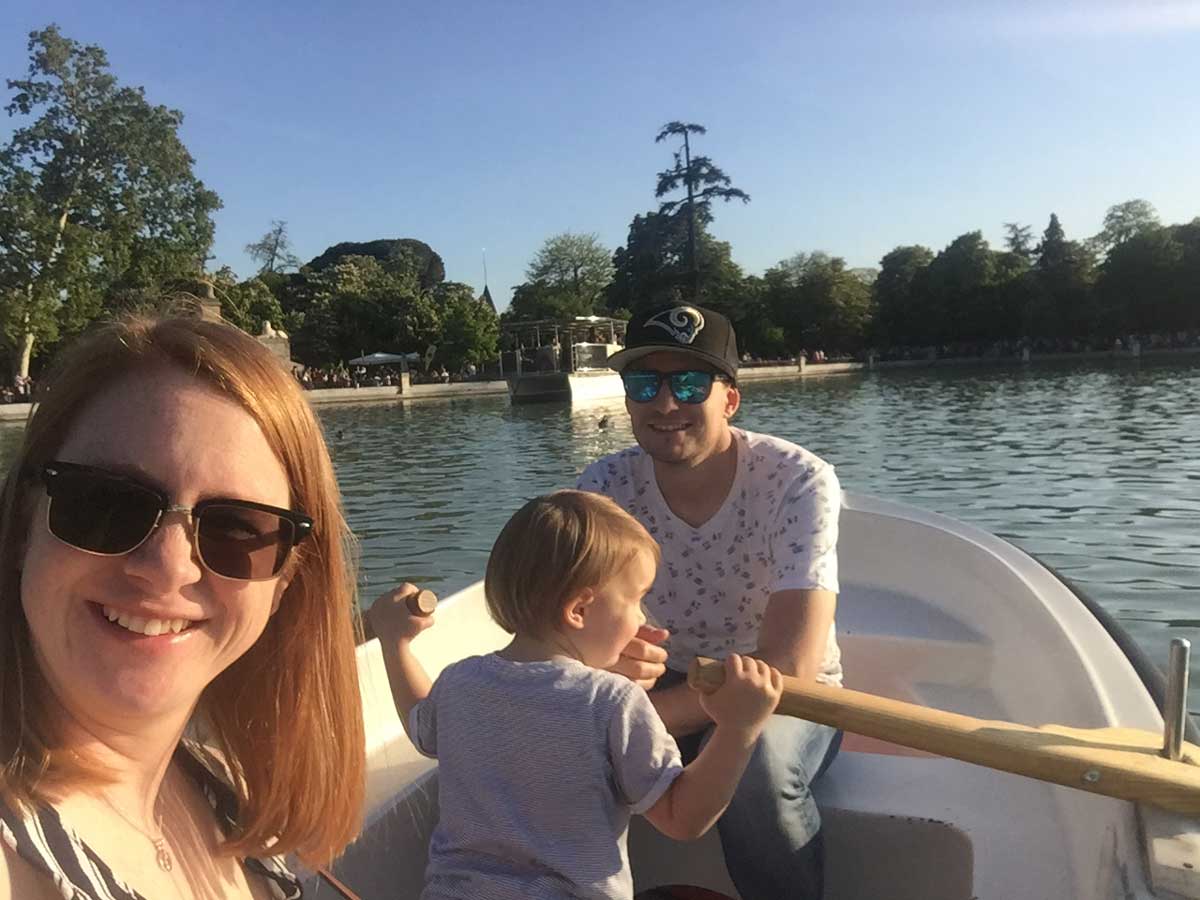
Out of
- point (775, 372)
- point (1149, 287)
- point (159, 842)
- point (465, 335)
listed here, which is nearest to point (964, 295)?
point (1149, 287)

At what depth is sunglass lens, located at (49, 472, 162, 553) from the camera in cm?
87

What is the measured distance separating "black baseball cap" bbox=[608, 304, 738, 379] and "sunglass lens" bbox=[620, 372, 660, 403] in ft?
0.16

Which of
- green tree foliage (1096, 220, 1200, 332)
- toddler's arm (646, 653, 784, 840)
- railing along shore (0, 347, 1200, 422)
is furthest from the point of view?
green tree foliage (1096, 220, 1200, 332)

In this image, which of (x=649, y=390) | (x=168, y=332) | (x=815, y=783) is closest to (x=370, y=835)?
(x=815, y=783)

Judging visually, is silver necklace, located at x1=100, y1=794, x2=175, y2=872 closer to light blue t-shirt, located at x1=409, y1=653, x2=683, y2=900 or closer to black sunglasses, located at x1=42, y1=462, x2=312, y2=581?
black sunglasses, located at x1=42, y1=462, x2=312, y2=581

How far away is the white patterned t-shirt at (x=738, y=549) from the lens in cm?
217

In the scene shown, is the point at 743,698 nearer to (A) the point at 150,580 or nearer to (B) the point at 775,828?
(B) the point at 775,828

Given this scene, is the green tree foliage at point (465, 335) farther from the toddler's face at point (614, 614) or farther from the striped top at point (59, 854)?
the striped top at point (59, 854)

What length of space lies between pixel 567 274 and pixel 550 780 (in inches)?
2657

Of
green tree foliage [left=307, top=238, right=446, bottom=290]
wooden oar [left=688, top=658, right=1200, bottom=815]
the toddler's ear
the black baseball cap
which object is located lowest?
wooden oar [left=688, top=658, right=1200, bottom=815]

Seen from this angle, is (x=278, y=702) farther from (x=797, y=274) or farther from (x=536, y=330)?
(x=797, y=274)

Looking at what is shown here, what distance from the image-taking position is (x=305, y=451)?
3.49 ft

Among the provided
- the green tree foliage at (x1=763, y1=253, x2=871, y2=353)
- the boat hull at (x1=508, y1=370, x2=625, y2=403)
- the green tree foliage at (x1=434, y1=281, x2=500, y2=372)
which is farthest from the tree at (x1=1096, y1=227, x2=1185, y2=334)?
the green tree foliage at (x1=434, y1=281, x2=500, y2=372)

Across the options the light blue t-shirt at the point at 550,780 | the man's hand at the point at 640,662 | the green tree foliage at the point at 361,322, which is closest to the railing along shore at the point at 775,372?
the green tree foliage at the point at 361,322
